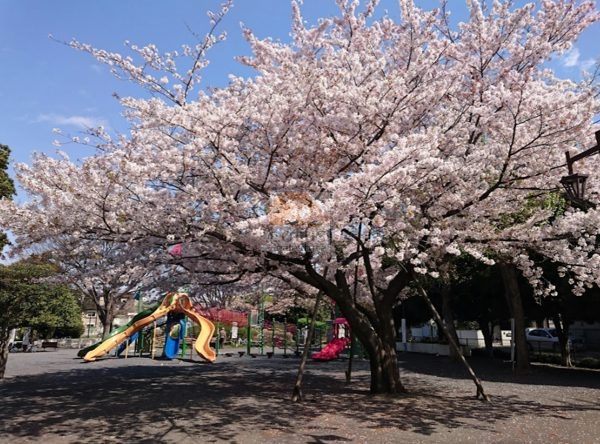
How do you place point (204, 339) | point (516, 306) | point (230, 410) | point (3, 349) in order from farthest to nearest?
point (204, 339), point (516, 306), point (3, 349), point (230, 410)

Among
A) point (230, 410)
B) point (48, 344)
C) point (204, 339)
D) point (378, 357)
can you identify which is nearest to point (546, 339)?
point (204, 339)

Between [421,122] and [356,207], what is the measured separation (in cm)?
400

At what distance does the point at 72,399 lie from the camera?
34.5 ft

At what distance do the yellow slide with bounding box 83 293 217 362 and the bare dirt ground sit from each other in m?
5.24

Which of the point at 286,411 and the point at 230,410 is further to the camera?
the point at 230,410

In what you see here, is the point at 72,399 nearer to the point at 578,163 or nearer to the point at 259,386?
the point at 259,386

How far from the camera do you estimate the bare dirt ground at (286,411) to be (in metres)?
7.21

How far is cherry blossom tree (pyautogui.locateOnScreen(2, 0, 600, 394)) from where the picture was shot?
27.0 ft

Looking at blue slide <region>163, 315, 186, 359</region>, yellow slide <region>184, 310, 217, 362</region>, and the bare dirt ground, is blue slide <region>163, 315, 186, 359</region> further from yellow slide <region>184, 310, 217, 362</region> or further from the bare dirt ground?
the bare dirt ground

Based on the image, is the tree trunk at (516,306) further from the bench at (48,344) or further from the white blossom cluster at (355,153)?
the bench at (48,344)

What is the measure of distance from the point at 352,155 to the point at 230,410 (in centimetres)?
569

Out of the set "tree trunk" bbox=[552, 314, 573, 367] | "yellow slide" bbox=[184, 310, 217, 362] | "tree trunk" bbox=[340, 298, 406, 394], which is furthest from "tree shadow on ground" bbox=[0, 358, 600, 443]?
"tree trunk" bbox=[552, 314, 573, 367]

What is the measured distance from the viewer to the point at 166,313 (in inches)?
872

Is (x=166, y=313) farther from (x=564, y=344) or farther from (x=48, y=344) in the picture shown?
(x=48, y=344)
